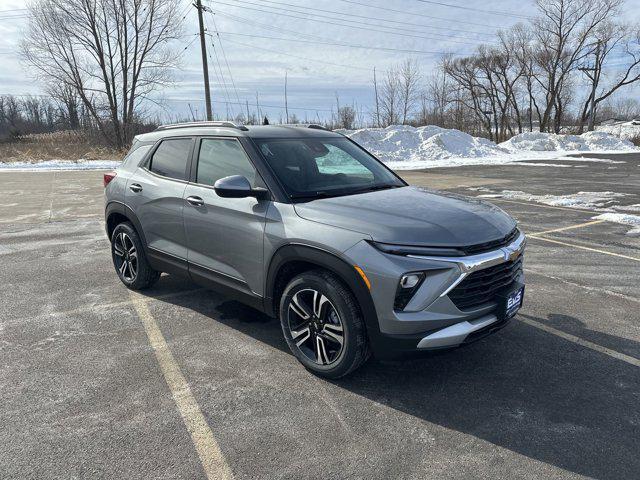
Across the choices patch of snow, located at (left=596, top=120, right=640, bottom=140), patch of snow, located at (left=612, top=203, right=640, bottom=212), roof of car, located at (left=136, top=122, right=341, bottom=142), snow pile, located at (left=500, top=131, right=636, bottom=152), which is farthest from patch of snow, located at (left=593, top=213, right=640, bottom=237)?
patch of snow, located at (left=596, top=120, right=640, bottom=140)

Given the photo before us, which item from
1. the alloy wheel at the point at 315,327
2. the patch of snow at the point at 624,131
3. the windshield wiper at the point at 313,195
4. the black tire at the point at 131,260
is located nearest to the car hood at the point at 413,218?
the windshield wiper at the point at 313,195

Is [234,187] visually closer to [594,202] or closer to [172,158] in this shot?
[172,158]

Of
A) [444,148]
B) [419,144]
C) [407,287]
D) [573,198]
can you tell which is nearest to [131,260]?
[407,287]

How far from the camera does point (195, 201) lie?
4.14 metres

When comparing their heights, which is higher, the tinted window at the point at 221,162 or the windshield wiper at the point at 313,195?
the tinted window at the point at 221,162

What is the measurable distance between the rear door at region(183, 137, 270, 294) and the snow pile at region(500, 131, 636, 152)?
33.7 metres

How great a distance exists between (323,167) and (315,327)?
58.8 inches

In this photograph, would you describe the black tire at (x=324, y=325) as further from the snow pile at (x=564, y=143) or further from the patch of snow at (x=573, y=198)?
the snow pile at (x=564, y=143)

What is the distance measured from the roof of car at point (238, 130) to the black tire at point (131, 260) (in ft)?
3.47

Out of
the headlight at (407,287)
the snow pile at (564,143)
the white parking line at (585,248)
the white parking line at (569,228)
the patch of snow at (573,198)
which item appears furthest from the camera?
the snow pile at (564,143)

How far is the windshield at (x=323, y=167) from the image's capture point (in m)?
3.76

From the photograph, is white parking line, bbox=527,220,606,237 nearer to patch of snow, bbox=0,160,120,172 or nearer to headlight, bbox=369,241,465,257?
headlight, bbox=369,241,465,257

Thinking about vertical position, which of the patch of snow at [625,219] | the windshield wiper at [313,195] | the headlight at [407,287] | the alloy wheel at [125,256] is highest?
the windshield wiper at [313,195]

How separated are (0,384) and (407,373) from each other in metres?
2.96
